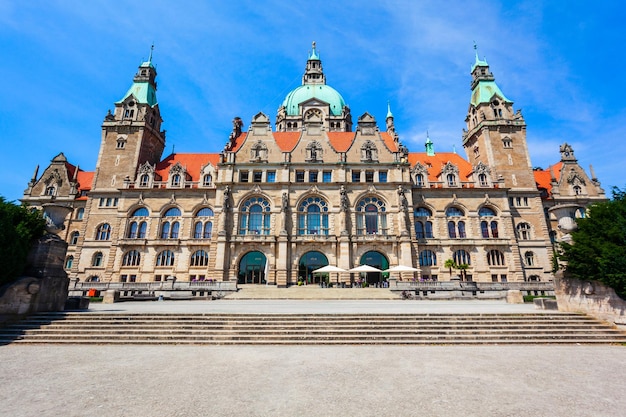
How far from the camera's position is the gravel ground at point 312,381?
16.6 feet

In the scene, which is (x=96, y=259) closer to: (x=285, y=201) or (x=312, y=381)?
(x=285, y=201)

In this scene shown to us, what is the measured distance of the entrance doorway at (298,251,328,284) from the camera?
35062 millimetres

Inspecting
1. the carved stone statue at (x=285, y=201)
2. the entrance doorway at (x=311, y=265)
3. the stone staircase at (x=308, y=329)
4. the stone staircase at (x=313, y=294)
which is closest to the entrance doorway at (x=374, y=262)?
the entrance doorway at (x=311, y=265)

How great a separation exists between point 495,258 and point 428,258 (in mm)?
8403

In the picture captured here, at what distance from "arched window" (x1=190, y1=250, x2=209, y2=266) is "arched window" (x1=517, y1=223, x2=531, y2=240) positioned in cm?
3988

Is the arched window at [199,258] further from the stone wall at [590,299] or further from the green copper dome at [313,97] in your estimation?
the stone wall at [590,299]

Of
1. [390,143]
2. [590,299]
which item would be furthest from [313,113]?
[590,299]

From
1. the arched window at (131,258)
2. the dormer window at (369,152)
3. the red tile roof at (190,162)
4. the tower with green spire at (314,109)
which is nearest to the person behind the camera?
the arched window at (131,258)

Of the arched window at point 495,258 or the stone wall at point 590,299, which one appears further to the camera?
the arched window at point 495,258

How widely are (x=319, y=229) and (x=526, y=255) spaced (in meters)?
26.7

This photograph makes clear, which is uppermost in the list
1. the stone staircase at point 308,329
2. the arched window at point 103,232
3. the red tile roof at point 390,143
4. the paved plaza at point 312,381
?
the red tile roof at point 390,143

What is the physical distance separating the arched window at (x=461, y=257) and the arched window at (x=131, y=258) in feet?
128

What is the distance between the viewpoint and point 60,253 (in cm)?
1409

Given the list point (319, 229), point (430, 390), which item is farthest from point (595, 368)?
point (319, 229)
